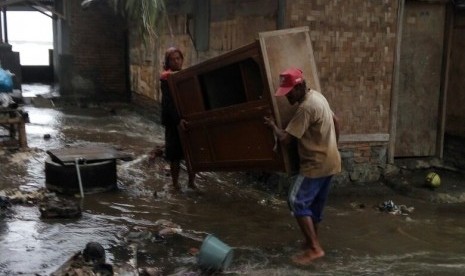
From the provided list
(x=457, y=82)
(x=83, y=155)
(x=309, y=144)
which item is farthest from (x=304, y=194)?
(x=457, y=82)

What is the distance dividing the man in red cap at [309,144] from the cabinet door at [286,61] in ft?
1.32

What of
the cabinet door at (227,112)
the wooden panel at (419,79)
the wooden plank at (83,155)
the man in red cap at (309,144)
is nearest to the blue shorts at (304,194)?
the man in red cap at (309,144)

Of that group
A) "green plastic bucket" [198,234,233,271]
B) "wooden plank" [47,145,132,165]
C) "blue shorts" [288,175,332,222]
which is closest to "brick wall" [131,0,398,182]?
"wooden plank" [47,145,132,165]

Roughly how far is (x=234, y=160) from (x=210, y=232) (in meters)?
0.93

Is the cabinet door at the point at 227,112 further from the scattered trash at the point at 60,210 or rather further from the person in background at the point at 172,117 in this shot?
the scattered trash at the point at 60,210

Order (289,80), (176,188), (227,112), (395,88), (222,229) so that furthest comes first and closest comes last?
(395,88)
(176,188)
(227,112)
(222,229)
(289,80)

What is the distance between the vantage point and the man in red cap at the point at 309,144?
16.2 ft

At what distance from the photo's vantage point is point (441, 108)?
8.68 meters

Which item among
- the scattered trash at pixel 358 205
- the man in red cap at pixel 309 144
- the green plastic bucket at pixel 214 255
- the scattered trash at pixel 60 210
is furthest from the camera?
the scattered trash at pixel 358 205

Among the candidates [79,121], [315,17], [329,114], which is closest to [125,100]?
[79,121]

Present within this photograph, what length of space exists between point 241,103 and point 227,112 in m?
0.20

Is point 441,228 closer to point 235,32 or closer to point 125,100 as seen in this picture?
point 235,32

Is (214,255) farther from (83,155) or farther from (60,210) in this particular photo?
(83,155)

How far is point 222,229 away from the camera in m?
6.18
